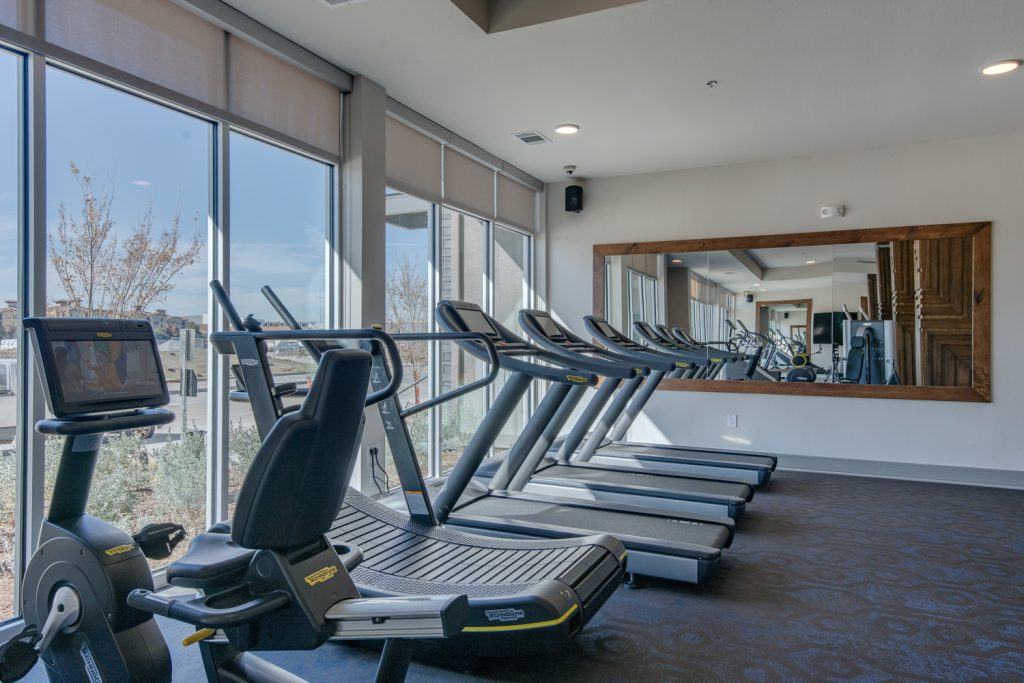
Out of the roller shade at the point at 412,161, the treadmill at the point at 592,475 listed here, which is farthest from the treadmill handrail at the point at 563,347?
the roller shade at the point at 412,161

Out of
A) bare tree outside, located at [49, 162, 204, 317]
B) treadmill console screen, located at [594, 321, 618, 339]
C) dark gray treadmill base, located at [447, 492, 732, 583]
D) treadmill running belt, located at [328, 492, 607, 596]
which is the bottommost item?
dark gray treadmill base, located at [447, 492, 732, 583]

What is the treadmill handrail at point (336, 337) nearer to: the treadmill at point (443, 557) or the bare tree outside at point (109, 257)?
the treadmill at point (443, 557)

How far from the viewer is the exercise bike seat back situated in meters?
1.75

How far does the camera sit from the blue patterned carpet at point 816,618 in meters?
2.61

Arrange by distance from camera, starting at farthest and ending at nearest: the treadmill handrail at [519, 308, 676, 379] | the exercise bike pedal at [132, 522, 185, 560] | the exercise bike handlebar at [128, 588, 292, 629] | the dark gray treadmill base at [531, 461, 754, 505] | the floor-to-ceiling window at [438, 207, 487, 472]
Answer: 1. the floor-to-ceiling window at [438, 207, 487, 472]
2. the dark gray treadmill base at [531, 461, 754, 505]
3. the treadmill handrail at [519, 308, 676, 379]
4. the exercise bike pedal at [132, 522, 185, 560]
5. the exercise bike handlebar at [128, 588, 292, 629]

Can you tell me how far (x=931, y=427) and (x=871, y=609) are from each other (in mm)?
3630

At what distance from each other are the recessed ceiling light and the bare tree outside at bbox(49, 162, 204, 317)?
16.5 feet

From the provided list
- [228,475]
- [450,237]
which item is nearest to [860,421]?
[450,237]

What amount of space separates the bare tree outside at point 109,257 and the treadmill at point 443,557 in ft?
2.78

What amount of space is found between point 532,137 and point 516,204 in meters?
1.27

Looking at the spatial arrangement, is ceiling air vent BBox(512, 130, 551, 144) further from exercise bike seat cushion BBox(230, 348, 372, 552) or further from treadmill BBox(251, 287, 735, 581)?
exercise bike seat cushion BBox(230, 348, 372, 552)

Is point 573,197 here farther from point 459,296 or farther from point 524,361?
point 524,361

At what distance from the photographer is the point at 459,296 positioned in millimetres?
6363

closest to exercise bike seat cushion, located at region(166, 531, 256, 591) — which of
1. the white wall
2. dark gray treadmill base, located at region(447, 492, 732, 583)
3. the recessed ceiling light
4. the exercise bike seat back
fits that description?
the exercise bike seat back
